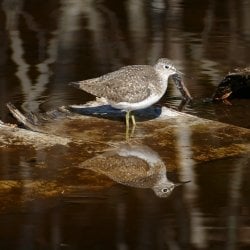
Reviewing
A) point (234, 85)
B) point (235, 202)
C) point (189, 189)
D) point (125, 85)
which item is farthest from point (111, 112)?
A: point (235, 202)

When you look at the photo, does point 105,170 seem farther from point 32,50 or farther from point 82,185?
point 32,50

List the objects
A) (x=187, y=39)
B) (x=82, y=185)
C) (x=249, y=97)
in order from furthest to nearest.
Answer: (x=187, y=39) < (x=249, y=97) < (x=82, y=185)

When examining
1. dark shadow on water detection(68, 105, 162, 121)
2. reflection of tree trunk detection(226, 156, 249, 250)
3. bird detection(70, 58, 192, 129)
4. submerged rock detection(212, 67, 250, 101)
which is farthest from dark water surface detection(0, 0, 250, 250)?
dark shadow on water detection(68, 105, 162, 121)

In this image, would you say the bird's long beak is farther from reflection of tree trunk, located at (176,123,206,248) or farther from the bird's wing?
reflection of tree trunk, located at (176,123,206,248)

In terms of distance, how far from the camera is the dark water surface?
21.4 ft

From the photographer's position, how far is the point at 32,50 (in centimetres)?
1360

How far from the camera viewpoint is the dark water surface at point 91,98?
652 centimetres

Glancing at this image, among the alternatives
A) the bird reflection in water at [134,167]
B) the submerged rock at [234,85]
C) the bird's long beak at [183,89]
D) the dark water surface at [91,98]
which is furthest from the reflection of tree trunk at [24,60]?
the submerged rock at [234,85]

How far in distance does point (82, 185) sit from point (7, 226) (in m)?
1.10

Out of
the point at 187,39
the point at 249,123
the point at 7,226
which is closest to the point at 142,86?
the point at 249,123

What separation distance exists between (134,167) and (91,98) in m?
2.88

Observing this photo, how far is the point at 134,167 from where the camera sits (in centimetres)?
814

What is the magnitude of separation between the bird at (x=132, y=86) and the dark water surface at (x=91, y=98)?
346mm

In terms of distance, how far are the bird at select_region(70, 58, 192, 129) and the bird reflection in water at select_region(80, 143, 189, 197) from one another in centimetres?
60
